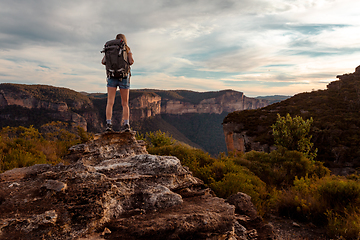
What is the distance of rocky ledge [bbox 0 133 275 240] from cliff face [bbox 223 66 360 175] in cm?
2466

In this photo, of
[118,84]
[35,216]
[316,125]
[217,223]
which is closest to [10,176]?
[35,216]

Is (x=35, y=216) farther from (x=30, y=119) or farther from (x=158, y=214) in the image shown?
(x=30, y=119)

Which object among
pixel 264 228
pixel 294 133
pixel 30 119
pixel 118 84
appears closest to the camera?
pixel 264 228

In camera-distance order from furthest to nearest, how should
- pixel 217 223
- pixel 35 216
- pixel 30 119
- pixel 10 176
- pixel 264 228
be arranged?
1. pixel 30 119
2. pixel 264 228
3. pixel 10 176
4. pixel 217 223
5. pixel 35 216

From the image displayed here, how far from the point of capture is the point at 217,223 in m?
3.07

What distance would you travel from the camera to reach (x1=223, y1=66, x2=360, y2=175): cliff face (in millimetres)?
22461

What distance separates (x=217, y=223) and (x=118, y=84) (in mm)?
4501

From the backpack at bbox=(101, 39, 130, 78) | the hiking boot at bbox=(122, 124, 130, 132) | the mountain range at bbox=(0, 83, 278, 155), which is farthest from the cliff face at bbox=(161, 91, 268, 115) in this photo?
the backpack at bbox=(101, 39, 130, 78)

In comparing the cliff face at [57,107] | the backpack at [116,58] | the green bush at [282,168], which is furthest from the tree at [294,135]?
the cliff face at [57,107]

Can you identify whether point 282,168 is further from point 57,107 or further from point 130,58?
point 57,107

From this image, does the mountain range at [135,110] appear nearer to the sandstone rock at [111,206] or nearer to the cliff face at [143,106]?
the cliff face at [143,106]

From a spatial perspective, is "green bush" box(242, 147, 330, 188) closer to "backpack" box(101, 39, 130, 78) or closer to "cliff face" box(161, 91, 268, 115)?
"backpack" box(101, 39, 130, 78)

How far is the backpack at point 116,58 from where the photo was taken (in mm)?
5215

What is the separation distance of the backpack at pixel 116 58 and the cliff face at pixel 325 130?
81.0 ft
